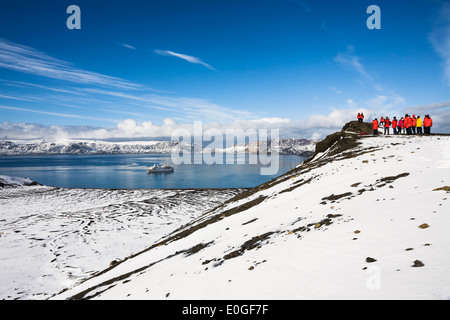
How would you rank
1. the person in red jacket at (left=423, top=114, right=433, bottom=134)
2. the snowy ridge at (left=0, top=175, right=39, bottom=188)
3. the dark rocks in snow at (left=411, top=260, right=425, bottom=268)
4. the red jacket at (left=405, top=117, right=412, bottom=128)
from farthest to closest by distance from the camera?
the snowy ridge at (left=0, top=175, right=39, bottom=188) < the red jacket at (left=405, top=117, right=412, bottom=128) < the person in red jacket at (left=423, top=114, right=433, bottom=134) < the dark rocks in snow at (left=411, top=260, right=425, bottom=268)

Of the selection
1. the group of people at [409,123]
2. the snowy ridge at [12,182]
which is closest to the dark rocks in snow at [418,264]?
the group of people at [409,123]

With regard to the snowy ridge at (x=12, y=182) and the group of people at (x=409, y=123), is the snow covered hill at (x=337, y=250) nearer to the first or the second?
the group of people at (x=409, y=123)

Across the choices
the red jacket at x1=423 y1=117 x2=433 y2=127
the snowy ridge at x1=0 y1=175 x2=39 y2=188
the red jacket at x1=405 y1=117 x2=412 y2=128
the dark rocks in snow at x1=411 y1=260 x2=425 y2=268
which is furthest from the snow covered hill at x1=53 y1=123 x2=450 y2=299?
the snowy ridge at x1=0 y1=175 x2=39 y2=188

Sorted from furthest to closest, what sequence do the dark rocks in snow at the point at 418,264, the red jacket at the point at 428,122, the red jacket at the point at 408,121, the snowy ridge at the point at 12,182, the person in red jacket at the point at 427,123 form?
the snowy ridge at the point at 12,182, the red jacket at the point at 408,121, the red jacket at the point at 428,122, the person in red jacket at the point at 427,123, the dark rocks in snow at the point at 418,264

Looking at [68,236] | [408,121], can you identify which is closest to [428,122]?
[408,121]

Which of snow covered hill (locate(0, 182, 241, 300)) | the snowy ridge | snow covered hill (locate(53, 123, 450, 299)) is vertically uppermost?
snow covered hill (locate(53, 123, 450, 299))

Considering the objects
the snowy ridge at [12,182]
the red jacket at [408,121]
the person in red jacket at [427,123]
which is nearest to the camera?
the person in red jacket at [427,123]

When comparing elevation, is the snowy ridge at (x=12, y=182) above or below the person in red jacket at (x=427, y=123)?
below

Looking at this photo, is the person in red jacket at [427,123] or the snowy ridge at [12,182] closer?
the person in red jacket at [427,123]

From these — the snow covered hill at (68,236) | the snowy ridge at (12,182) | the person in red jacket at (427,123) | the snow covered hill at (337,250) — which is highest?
the person in red jacket at (427,123)

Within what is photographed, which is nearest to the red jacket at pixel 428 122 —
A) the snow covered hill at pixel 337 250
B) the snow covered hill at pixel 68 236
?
the snow covered hill at pixel 337 250

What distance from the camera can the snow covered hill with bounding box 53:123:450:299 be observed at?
5.03 m

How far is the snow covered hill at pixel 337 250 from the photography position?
503 cm

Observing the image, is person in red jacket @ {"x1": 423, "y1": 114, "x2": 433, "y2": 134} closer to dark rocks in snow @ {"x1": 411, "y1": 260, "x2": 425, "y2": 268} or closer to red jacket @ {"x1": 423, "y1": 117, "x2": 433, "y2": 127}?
red jacket @ {"x1": 423, "y1": 117, "x2": 433, "y2": 127}
